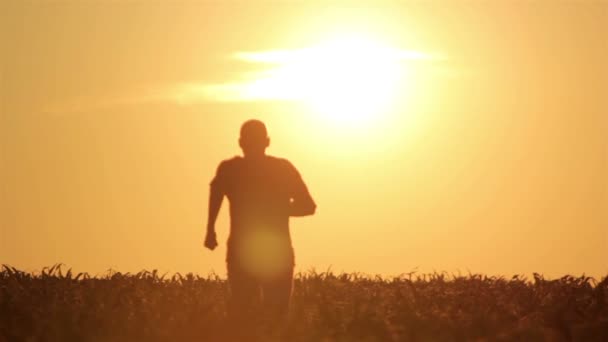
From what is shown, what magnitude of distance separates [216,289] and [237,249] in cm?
531

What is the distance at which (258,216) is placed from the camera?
42.8 ft

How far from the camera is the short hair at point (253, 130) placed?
12859 mm

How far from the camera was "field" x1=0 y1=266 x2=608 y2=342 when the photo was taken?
12.4 m

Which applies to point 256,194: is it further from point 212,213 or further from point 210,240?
point 210,240

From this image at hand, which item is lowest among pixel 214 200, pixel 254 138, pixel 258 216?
pixel 258 216

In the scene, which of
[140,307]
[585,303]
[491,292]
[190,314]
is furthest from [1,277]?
[585,303]

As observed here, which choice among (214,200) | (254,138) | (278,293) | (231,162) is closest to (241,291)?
(278,293)

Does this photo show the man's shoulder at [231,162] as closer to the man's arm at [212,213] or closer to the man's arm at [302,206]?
the man's arm at [212,213]

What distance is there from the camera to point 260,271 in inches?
518

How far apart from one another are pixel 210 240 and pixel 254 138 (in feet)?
4.03

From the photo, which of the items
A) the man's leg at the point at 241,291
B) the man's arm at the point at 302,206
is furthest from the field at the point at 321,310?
the man's arm at the point at 302,206

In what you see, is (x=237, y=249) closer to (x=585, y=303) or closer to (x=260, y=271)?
(x=260, y=271)

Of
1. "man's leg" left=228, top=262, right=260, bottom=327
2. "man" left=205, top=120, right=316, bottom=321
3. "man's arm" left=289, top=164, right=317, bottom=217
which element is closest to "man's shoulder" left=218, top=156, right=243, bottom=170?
"man" left=205, top=120, right=316, bottom=321

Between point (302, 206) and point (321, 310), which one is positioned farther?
point (321, 310)
